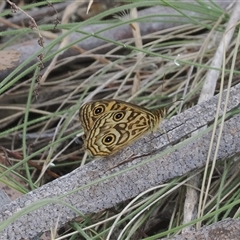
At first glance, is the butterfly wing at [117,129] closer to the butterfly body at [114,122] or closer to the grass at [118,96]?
the butterfly body at [114,122]

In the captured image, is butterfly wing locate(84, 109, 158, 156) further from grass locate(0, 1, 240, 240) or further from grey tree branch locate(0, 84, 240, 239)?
grass locate(0, 1, 240, 240)

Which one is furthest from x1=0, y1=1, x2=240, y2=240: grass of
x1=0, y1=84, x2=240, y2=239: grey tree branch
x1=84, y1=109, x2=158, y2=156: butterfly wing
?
x1=84, y1=109, x2=158, y2=156: butterfly wing

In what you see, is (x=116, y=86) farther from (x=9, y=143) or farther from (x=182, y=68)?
(x=9, y=143)

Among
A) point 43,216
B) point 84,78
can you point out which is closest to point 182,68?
point 84,78

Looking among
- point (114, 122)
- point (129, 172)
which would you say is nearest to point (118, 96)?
point (114, 122)

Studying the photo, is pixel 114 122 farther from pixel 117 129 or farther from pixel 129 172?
pixel 129 172

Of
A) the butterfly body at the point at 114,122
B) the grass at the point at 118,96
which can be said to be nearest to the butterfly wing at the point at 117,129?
the butterfly body at the point at 114,122
